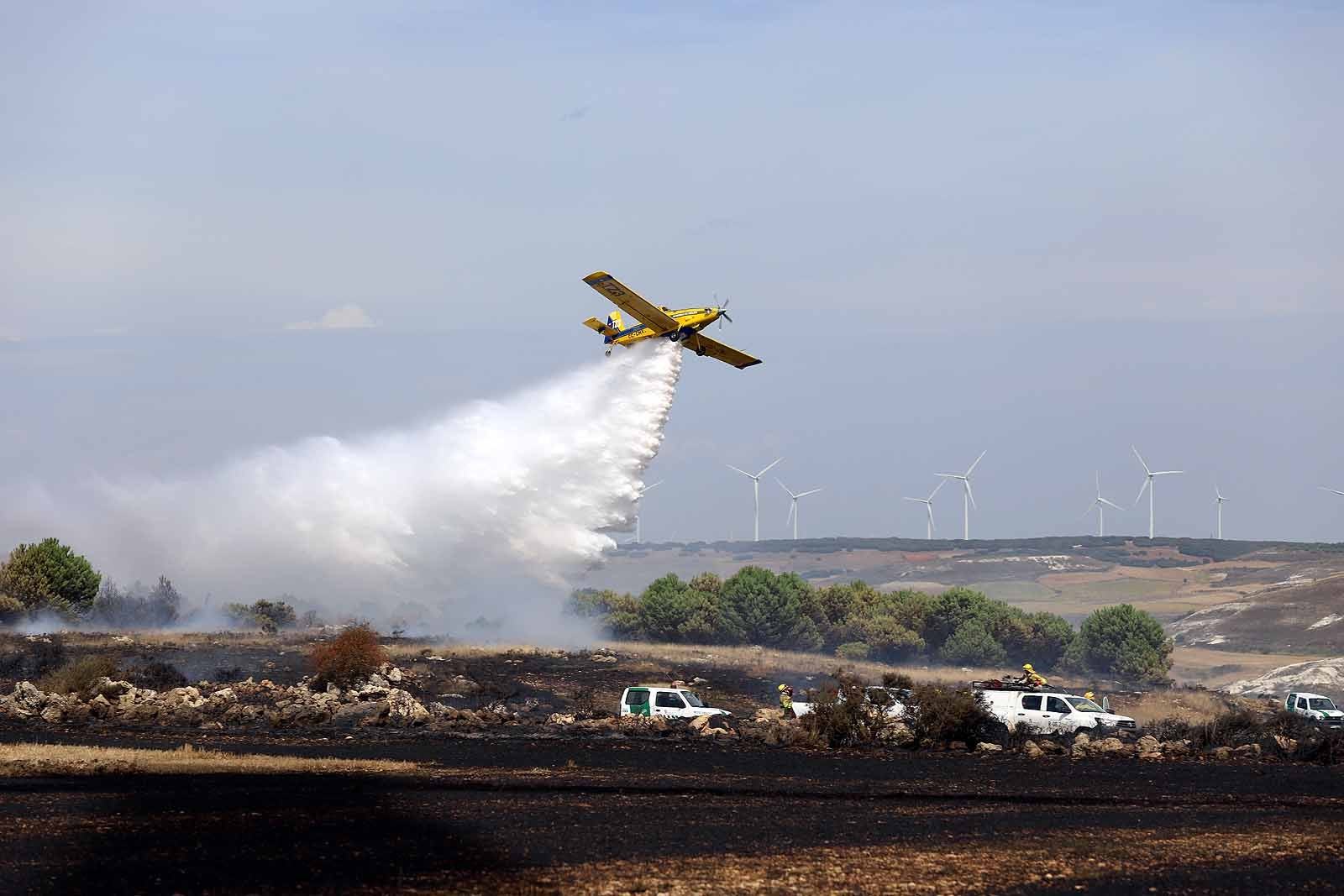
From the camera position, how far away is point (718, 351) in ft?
187

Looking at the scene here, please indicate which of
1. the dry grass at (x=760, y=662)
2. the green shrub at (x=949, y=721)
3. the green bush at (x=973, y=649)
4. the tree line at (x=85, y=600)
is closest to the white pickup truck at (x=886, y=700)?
the green shrub at (x=949, y=721)

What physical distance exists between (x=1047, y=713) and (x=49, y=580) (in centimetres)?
5811

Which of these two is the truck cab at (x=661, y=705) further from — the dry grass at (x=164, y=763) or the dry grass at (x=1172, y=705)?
the dry grass at (x=1172, y=705)

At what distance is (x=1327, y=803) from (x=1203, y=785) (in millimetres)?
3460

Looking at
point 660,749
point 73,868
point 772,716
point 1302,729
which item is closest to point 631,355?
point 772,716

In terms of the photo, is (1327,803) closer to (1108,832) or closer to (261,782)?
(1108,832)

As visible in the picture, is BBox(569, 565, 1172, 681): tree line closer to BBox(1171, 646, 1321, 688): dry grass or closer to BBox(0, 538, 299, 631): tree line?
BBox(1171, 646, 1321, 688): dry grass

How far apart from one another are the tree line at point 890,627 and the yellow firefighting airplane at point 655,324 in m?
41.8

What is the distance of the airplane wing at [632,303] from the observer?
5128cm

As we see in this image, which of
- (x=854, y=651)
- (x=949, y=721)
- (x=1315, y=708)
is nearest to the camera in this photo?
(x=949, y=721)

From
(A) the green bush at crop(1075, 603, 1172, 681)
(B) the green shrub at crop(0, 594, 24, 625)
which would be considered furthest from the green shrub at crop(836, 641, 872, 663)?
(B) the green shrub at crop(0, 594, 24, 625)

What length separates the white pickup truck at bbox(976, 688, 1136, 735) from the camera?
40.4 m

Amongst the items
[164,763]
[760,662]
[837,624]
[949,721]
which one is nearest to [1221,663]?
[837,624]

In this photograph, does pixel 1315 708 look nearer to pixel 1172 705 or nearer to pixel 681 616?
pixel 1172 705
